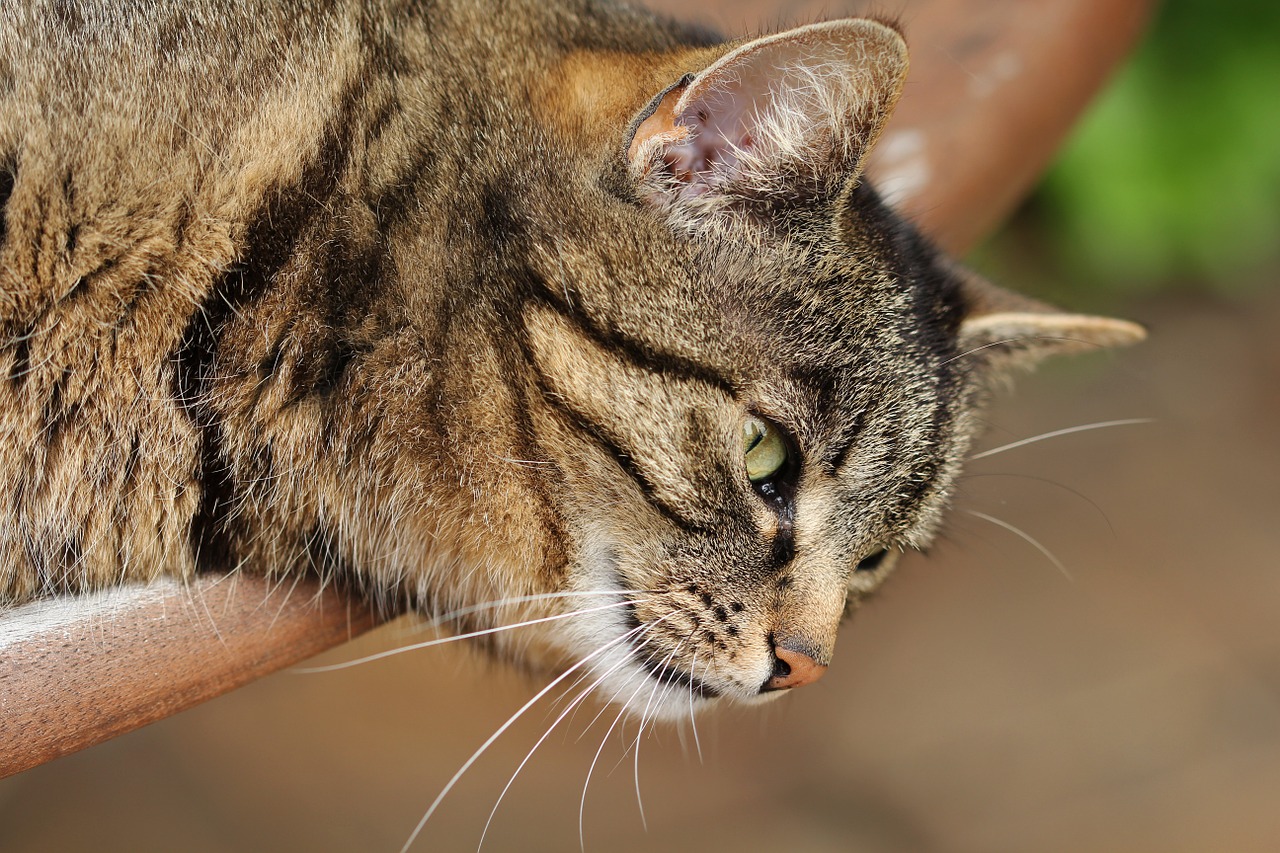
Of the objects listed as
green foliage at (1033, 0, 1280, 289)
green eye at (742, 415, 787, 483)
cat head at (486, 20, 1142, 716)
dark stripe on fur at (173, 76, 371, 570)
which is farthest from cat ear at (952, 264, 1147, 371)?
green foliage at (1033, 0, 1280, 289)

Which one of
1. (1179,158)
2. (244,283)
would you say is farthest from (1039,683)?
(244,283)

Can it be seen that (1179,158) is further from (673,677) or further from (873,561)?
(673,677)

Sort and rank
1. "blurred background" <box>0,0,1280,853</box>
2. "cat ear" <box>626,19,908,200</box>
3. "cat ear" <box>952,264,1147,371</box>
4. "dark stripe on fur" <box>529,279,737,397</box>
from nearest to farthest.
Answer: "cat ear" <box>626,19,908,200</box>, "dark stripe on fur" <box>529,279,737,397</box>, "cat ear" <box>952,264,1147,371</box>, "blurred background" <box>0,0,1280,853</box>

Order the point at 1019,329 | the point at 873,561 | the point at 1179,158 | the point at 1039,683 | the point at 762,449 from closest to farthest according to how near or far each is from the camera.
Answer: the point at 762,449 < the point at 873,561 < the point at 1019,329 < the point at 1039,683 < the point at 1179,158

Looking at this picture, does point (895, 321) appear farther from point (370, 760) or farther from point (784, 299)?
point (370, 760)

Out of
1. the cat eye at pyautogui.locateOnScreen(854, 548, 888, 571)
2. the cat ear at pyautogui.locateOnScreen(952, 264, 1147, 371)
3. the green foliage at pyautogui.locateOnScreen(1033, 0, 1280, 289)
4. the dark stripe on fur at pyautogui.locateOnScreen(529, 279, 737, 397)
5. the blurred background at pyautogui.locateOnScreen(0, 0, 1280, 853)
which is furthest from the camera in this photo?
the green foliage at pyautogui.locateOnScreen(1033, 0, 1280, 289)

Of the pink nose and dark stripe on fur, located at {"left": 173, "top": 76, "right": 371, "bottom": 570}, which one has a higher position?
dark stripe on fur, located at {"left": 173, "top": 76, "right": 371, "bottom": 570}

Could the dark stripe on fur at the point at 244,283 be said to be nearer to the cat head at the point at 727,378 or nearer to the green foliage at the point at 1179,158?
the cat head at the point at 727,378

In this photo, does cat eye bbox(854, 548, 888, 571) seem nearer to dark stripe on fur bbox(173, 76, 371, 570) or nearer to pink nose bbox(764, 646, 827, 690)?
pink nose bbox(764, 646, 827, 690)
